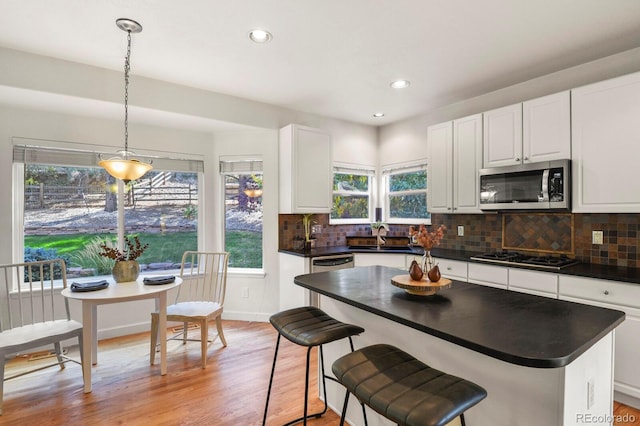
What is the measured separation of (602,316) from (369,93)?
2819mm

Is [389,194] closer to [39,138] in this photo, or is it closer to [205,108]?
[205,108]

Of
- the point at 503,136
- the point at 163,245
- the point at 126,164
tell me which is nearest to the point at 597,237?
the point at 503,136

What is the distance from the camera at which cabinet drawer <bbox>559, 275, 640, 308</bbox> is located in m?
2.16

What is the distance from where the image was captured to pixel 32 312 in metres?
2.61

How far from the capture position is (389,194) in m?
4.76

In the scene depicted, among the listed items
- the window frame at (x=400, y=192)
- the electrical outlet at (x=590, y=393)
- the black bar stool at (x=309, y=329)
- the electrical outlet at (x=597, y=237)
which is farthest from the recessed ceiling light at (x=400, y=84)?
the electrical outlet at (x=590, y=393)

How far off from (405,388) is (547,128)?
8.79ft

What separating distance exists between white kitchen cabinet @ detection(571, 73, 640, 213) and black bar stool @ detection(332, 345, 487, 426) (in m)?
2.22

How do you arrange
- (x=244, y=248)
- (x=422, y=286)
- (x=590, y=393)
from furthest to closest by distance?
(x=244, y=248)
(x=422, y=286)
(x=590, y=393)

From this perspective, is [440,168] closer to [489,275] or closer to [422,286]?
[489,275]

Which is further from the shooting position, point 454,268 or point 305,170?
point 305,170

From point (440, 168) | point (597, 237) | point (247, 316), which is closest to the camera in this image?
point (597, 237)

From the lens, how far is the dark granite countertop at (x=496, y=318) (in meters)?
1.04

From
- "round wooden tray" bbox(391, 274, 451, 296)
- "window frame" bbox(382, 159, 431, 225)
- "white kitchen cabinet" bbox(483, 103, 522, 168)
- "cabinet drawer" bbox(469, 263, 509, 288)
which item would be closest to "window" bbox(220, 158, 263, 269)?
"window frame" bbox(382, 159, 431, 225)
